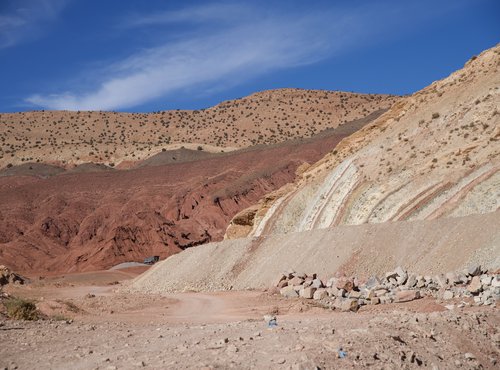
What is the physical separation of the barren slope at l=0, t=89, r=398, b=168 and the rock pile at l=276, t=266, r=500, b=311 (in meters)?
60.3

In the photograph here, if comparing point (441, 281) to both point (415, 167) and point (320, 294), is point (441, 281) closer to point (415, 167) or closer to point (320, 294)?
point (320, 294)

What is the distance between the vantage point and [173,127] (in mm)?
93312

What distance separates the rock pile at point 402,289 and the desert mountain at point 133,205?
27710 mm

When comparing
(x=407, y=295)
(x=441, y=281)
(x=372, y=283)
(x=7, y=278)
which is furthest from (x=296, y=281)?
(x=7, y=278)

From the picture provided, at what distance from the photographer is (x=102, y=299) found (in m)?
20.6

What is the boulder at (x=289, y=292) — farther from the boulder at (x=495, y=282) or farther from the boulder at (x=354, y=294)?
the boulder at (x=495, y=282)

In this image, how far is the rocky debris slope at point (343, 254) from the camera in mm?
15609

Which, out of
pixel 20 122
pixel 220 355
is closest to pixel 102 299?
pixel 220 355

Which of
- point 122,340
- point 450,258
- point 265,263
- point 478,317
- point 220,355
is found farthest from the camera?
point 265,263

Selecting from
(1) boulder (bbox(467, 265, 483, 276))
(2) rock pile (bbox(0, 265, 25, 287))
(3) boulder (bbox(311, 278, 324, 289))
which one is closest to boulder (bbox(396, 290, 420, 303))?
(1) boulder (bbox(467, 265, 483, 276))

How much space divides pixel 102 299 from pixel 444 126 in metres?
16.0

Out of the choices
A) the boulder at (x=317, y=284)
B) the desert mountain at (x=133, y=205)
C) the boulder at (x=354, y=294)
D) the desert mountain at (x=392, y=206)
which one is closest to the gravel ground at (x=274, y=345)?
the boulder at (x=354, y=294)

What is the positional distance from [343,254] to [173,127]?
76.7 meters

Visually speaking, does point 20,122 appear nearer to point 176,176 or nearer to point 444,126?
point 176,176
